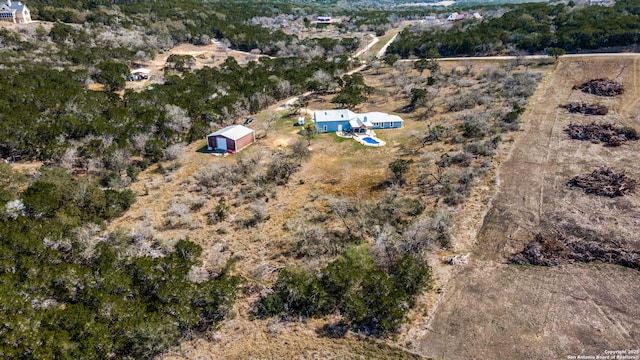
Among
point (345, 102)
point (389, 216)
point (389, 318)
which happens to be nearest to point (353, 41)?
point (345, 102)

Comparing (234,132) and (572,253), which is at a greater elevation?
(234,132)

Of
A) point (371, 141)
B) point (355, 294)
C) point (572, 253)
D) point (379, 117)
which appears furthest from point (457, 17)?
point (355, 294)

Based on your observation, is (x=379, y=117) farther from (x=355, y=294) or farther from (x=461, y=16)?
(x=461, y=16)

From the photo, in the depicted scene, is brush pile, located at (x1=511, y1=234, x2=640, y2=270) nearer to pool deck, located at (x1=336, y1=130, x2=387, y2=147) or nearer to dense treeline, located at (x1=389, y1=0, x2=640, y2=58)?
pool deck, located at (x1=336, y1=130, x2=387, y2=147)

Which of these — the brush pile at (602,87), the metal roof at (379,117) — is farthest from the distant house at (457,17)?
the metal roof at (379,117)

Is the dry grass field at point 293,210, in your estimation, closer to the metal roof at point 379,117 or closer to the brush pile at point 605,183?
the metal roof at point 379,117

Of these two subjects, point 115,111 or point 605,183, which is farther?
point 115,111

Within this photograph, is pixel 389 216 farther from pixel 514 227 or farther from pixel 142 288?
pixel 142 288
